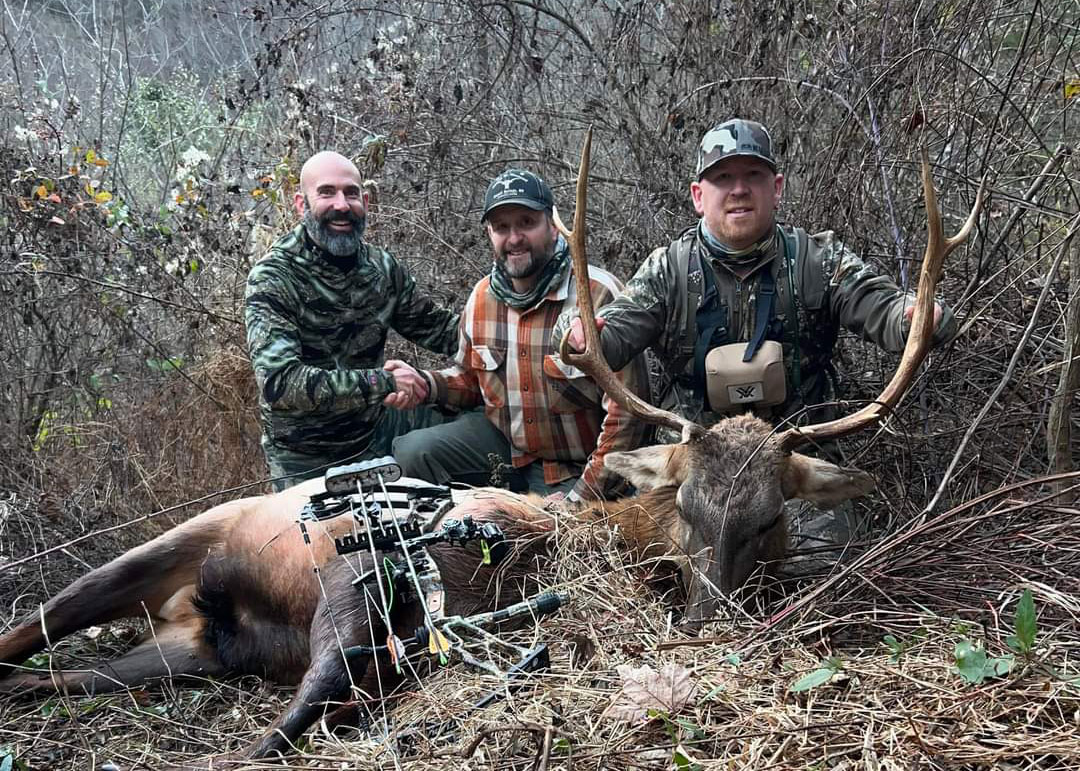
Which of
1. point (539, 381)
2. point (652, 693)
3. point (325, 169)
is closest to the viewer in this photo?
point (652, 693)

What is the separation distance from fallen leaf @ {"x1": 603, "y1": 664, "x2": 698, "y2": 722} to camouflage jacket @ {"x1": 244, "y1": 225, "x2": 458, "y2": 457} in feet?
9.74

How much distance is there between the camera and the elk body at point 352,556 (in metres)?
3.87

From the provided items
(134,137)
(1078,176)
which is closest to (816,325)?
(1078,176)

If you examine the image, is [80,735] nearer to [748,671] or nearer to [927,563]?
[748,671]

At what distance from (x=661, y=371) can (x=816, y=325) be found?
104 centimetres

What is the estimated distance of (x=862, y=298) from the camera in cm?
468

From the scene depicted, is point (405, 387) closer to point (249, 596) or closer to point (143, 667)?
point (249, 596)

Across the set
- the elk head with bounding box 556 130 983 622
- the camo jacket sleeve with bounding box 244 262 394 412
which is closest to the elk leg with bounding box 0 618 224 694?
the camo jacket sleeve with bounding box 244 262 394 412

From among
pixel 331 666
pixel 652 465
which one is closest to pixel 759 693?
pixel 331 666

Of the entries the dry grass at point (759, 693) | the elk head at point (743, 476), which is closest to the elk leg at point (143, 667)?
the dry grass at point (759, 693)

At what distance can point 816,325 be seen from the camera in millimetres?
4902

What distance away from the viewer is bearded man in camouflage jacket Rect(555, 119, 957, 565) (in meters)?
4.82

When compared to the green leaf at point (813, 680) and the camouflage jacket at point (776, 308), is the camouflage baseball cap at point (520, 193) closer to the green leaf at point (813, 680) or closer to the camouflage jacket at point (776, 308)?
the camouflage jacket at point (776, 308)

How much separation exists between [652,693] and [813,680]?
1.35ft
